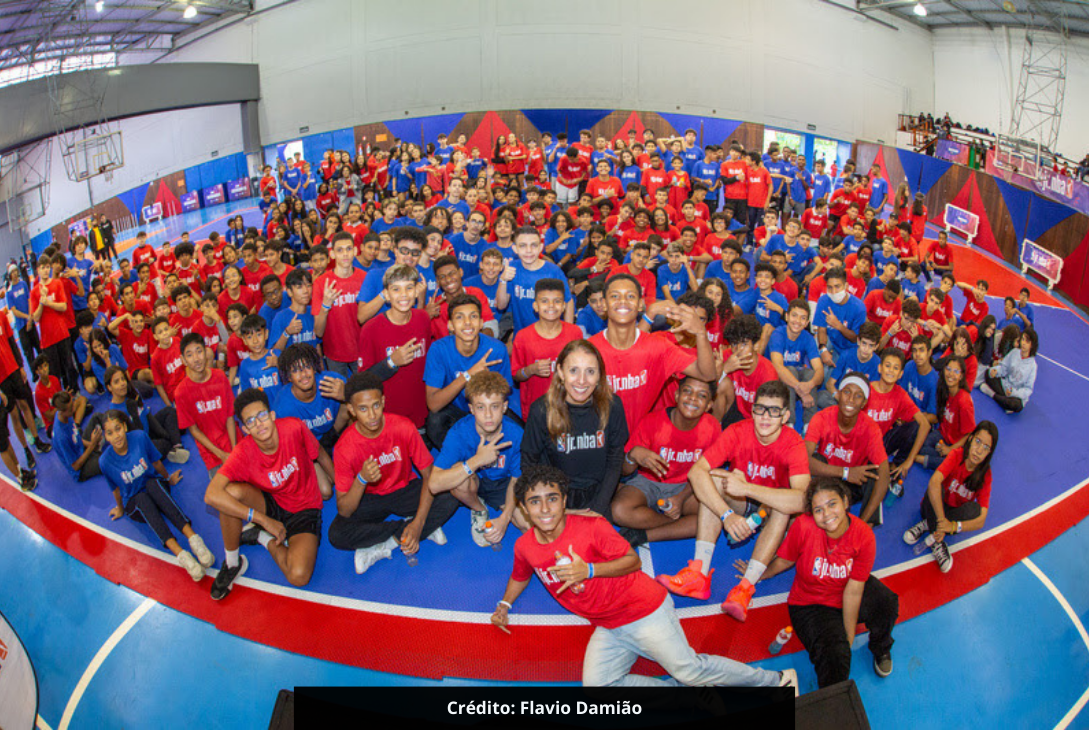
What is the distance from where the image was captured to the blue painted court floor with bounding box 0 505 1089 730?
4.60 meters

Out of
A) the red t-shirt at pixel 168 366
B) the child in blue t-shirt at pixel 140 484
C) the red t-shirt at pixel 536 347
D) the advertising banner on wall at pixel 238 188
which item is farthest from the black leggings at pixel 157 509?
the advertising banner on wall at pixel 238 188

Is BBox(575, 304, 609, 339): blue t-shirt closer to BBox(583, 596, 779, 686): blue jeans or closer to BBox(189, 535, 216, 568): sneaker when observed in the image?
BBox(583, 596, 779, 686): blue jeans

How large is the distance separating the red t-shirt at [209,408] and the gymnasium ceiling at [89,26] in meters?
17.6

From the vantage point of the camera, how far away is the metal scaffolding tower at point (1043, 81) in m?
20.5

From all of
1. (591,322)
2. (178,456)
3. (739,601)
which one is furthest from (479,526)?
(178,456)

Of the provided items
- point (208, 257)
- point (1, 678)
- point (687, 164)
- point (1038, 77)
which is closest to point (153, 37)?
point (208, 257)

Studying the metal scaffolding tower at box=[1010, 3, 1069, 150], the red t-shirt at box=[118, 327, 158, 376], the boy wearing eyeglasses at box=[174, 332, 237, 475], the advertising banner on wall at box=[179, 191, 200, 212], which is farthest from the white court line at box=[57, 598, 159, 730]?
the advertising banner on wall at box=[179, 191, 200, 212]

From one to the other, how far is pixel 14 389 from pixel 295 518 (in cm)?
494

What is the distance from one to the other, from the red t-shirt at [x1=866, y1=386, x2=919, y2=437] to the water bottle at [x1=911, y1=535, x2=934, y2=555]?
1137 mm

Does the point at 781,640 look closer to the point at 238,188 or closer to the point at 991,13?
the point at 991,13

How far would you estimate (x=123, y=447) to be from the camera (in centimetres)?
622

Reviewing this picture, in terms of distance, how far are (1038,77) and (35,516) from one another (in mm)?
29496

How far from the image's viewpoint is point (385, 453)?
18.7ft

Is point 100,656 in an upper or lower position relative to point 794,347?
lower
